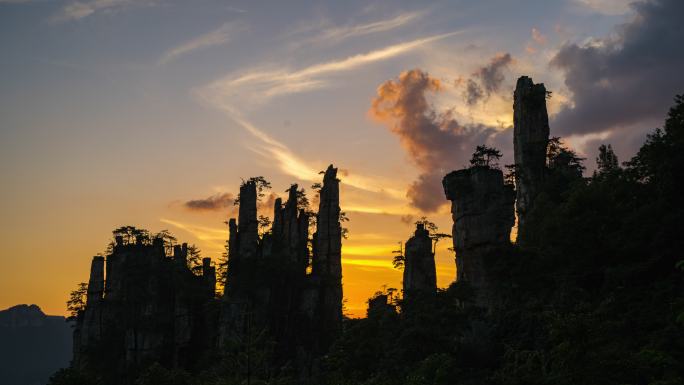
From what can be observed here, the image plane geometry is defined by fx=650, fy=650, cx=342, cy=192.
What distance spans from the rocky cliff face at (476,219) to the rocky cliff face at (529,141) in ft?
28.6

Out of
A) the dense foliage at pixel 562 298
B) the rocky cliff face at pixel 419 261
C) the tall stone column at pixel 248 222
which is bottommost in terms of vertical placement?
the dense foliage at pixel 562 298

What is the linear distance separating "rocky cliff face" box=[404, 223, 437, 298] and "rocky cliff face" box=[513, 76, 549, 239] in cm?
1752

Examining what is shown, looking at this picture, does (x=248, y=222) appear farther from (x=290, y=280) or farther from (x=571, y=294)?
(x=571, y=294)

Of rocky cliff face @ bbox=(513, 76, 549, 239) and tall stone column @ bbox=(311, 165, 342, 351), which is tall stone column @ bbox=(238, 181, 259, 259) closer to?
tall stone column @ bbox=(311, 165, 342, 351)

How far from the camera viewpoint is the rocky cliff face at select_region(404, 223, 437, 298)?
77.2 m

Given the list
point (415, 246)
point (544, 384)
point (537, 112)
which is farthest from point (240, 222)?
point (544, 384)

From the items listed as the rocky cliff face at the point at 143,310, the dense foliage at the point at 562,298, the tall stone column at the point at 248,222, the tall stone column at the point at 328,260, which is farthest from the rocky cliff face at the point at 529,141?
the rocky cliff face at the point at 143,310

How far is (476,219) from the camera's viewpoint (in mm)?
52438

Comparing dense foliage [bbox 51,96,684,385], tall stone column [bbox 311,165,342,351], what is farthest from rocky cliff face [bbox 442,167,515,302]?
tall stone column [bbox 311,165,342,351]

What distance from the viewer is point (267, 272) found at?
285ft

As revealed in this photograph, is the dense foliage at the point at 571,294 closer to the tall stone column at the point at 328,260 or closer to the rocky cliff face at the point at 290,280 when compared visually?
the rocky cliff face at the point at 290,280

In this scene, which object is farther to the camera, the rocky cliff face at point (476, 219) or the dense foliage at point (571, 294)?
the rocky cliff face at point (476, 219)

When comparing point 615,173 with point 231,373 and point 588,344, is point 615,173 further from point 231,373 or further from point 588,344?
point 231,373

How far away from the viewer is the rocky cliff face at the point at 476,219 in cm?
5175
